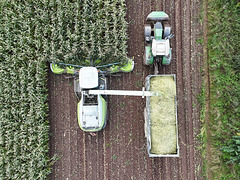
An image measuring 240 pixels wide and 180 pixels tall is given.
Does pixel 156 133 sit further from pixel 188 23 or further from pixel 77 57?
pixel 188 23

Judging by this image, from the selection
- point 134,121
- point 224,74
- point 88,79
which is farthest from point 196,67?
point 88,79

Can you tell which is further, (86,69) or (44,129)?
(44,129)

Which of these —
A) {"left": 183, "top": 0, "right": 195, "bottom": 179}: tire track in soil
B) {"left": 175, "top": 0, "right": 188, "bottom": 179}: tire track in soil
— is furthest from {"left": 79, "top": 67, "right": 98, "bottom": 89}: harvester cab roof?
{"left": 183, "top": 0, "right": 195, "bottom": 179}: tire track in soil

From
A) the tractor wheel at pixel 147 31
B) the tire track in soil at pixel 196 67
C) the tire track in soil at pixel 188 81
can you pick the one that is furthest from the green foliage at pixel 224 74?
the tractor wheel at pixel 147 31

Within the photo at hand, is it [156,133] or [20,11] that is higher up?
[20,11]

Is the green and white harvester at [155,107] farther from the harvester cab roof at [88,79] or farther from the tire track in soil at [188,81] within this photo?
the tire track in soil at [188,81]

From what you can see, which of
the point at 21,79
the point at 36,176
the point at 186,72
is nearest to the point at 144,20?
the point at 186,72
